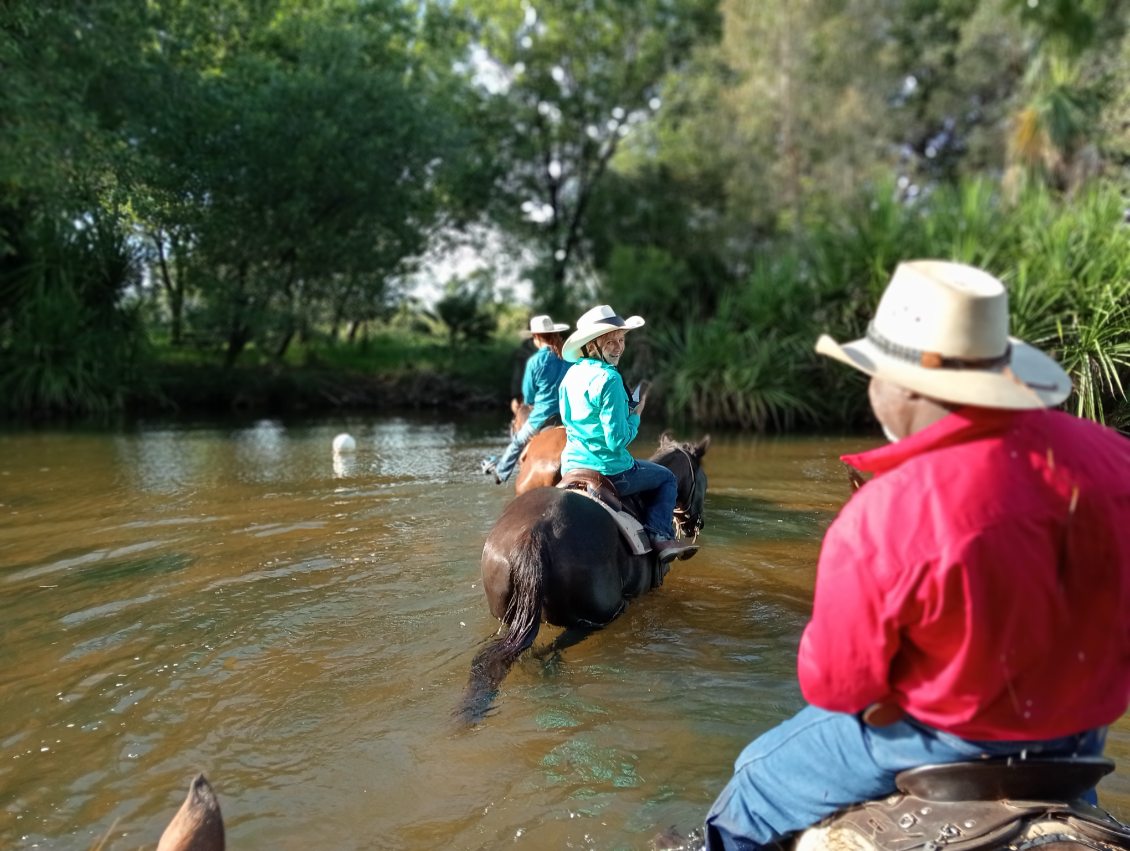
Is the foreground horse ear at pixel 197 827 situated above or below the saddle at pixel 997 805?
below

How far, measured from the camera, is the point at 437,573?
6449 millimetres

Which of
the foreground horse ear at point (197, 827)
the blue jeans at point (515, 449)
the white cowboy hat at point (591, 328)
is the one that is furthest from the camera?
the blue jeans at point (515, 449)

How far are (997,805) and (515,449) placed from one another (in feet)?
20.8

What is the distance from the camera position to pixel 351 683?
14.8 ft

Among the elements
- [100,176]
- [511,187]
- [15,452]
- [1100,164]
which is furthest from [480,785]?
[511,187]

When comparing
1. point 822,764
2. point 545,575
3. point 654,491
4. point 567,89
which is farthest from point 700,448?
point 567,89

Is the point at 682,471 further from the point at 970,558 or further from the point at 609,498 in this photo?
the point at 970,558

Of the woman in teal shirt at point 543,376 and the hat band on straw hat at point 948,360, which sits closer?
the hat band on straw hat at point 948,360

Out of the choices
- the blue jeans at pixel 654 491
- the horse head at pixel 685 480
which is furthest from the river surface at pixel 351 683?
the blue jeans at pixel 654 491

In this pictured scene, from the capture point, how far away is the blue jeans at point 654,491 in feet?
18.3

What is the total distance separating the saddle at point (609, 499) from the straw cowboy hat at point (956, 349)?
304 centimetres

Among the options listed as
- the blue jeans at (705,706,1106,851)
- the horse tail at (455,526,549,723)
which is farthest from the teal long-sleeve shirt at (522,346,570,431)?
the blue jeans at (705,706,1106,851)

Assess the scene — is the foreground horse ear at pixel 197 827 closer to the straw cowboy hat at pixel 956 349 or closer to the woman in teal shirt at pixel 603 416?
the straw cowboy hat at pixel 956 349

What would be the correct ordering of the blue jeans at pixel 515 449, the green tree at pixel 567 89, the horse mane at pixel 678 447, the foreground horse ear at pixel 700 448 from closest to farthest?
the horse mane at pixel 678 447 < the foreground horse ear at pixel 700 448 < the blue jeans at pixel 515 449 < the green tree at pixel 567 89
